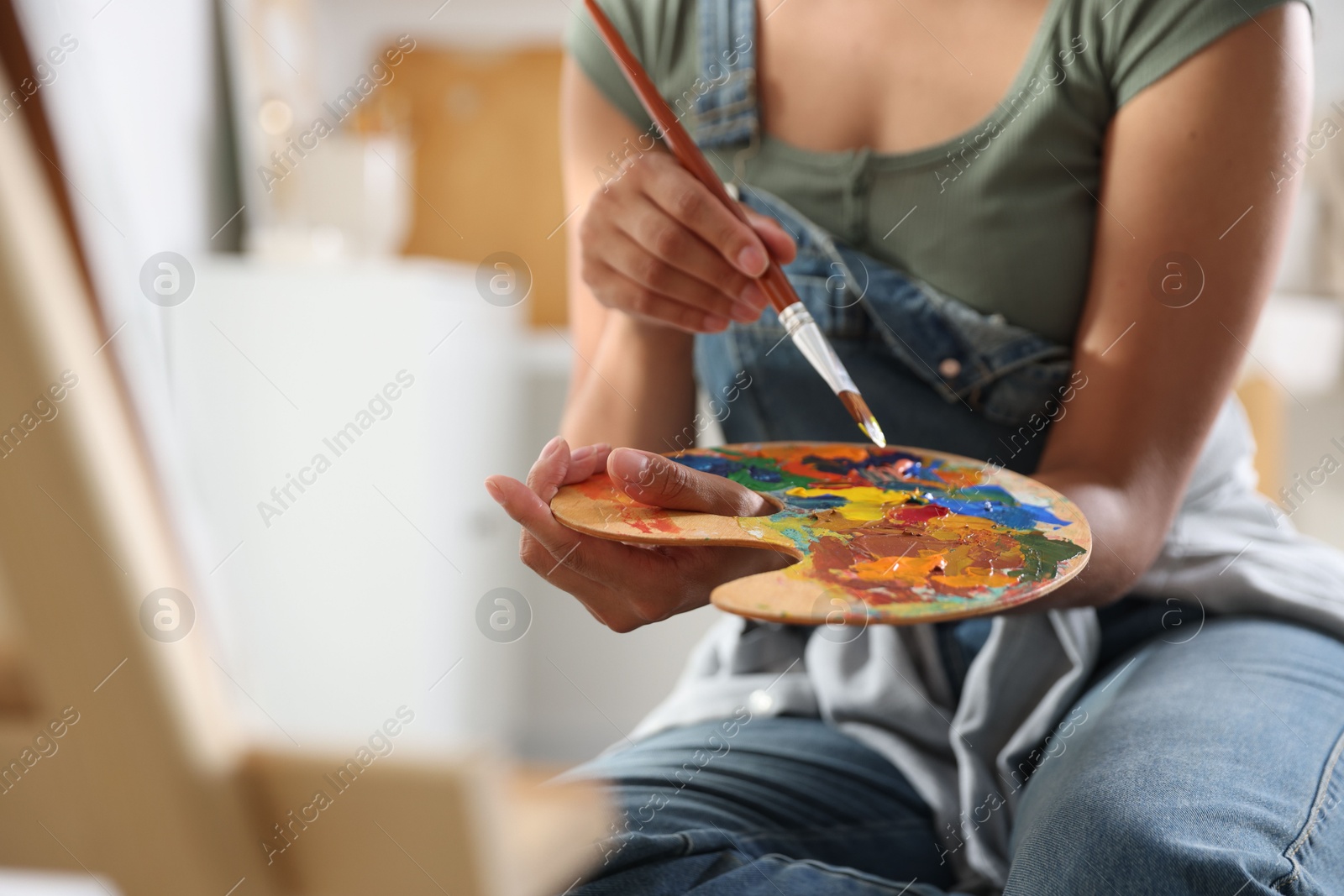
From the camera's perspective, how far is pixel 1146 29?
1.77 feet

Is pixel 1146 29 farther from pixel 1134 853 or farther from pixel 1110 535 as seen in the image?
pixel 1134 853

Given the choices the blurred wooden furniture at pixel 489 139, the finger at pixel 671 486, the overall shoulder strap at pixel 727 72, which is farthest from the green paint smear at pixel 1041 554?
the blurred wooden furniture at pixel 489 139

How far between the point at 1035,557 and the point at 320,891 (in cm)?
28

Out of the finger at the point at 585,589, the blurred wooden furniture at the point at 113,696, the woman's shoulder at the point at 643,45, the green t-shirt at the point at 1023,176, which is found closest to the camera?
the blurred wooden furniture at the point at 113,696

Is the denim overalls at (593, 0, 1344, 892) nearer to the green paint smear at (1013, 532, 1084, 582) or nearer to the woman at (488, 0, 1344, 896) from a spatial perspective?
the woman at (488, 0, 1344, 896)

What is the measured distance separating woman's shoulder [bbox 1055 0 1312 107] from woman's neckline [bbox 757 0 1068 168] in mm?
11

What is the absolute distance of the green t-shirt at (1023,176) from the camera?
1.80ft

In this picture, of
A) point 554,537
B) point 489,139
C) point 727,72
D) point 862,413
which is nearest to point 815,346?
point 862,413

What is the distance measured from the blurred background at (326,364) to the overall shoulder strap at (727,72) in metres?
0.80

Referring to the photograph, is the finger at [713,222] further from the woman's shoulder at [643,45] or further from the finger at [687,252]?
the woman's shoulder at [643,45]

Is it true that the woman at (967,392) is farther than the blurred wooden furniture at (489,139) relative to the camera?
No

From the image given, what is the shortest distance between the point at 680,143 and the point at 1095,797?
1.14ft

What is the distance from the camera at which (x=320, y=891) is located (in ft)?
1.19

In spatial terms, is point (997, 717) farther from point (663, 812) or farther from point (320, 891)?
point (320, 891)
